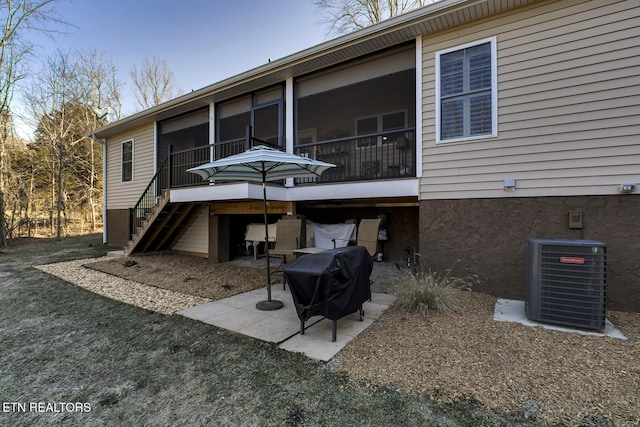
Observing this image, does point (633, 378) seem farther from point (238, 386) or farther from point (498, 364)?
point (238, 386)

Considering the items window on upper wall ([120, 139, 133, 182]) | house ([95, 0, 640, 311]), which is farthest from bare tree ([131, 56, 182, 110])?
house ([95, 0, 640, 311])

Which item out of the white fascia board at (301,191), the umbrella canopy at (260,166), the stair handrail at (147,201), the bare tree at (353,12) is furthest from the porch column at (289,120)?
the bare tree at (353,12)

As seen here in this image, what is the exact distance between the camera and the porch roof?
457 cm

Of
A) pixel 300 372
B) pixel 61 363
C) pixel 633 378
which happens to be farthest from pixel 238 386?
pixel 633 378

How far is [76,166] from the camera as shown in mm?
16953

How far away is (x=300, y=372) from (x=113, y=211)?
36.6 feet

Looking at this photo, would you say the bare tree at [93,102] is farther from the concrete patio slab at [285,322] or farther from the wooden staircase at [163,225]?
the concrete patio slab at [285,322]

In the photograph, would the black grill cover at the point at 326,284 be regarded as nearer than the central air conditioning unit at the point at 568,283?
Yes

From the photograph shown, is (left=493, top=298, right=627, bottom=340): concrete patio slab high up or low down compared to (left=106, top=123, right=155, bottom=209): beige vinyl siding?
down

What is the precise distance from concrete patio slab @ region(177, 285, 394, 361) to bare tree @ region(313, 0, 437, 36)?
44.6 feet

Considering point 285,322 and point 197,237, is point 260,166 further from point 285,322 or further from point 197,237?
point 197,237

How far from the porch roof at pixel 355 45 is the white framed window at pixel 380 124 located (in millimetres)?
2504

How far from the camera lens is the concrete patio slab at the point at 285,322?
3.03m

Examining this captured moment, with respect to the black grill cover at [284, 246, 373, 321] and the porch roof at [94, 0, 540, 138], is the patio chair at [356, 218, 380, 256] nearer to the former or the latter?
the black grill cover at [284, 246, 373, 321]
